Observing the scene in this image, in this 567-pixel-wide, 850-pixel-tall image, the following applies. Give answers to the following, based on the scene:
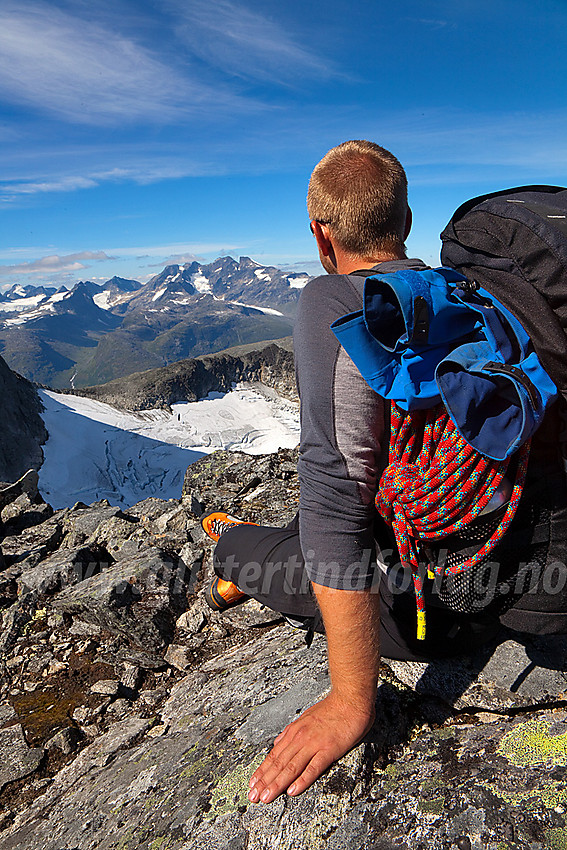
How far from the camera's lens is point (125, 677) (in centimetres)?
508

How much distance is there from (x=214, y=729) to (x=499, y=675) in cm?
203

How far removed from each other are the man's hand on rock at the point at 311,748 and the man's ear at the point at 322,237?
2.46 m

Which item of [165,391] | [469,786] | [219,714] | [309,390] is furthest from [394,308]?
[165,391]

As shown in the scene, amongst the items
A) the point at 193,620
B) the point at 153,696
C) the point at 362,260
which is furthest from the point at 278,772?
the point at 193,620

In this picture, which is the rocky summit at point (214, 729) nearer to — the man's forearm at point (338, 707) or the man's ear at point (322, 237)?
the man's forearm at point (338, 707)

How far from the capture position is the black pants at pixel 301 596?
10.8 ft

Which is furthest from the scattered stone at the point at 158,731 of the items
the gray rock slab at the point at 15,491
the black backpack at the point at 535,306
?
the gray rock slab at the point at 15,491

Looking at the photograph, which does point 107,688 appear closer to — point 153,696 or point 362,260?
point 153,696

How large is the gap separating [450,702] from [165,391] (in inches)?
4262

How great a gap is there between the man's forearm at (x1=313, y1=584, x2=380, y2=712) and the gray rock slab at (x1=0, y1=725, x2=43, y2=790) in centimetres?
306

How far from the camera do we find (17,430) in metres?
64.6

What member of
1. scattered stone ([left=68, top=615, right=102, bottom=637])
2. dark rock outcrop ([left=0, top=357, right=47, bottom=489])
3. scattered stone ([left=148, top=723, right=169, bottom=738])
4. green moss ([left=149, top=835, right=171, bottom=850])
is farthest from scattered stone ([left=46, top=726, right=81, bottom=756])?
dark rock outcrop ([left=0, top=357, right=47, bottom=489])

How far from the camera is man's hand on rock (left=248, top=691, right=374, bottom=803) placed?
8.59 feet

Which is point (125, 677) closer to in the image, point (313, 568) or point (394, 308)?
point (313, 568)
